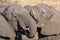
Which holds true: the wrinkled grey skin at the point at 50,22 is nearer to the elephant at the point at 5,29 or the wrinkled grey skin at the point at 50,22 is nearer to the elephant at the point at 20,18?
the elephant at the point at 20,18

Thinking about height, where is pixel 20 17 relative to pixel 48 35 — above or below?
above

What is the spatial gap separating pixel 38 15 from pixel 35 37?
0.57ft

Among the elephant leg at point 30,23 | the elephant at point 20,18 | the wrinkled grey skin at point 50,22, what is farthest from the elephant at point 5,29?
the wrinkled grey skin at point 50,22

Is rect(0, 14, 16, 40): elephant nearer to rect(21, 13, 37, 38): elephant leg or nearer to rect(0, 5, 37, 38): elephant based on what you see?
rect(0, 5, 37, 38): elephant

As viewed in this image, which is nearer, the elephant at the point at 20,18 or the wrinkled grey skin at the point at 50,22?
the elephant at the point at 20,18

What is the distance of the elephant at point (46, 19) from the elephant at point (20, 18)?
0.05 m

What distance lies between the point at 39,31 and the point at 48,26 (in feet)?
0.27

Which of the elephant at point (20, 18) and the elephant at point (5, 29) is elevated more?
the elephant at point (20, 18)

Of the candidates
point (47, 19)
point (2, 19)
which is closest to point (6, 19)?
point (2, 19)

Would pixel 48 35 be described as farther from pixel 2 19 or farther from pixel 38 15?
pixel 2 19

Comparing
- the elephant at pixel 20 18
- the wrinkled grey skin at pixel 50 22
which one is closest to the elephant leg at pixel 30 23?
the elephant at pixel 20 18

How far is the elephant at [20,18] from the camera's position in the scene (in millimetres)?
2012

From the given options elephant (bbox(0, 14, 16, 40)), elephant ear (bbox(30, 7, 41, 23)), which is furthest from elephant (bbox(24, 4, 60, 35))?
elephant (bbox(0, 14, 16, 40))

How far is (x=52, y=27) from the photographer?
2135 millimetres
